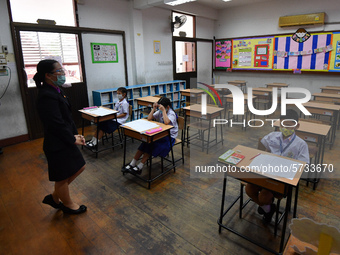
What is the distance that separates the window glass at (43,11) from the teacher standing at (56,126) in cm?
310

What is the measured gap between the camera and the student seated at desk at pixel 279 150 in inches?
78.9

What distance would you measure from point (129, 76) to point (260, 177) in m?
4.99

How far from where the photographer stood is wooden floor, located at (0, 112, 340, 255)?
1.93 meters

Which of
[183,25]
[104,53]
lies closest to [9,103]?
[104,53]

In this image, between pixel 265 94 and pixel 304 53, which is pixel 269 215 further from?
pixel 304 53

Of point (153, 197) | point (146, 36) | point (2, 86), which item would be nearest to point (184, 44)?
point (146, 36)

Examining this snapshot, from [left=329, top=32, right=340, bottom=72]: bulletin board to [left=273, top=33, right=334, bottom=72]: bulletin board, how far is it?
0.26 feet

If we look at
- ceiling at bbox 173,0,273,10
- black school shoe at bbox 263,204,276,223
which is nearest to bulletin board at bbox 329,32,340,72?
ceiling at bbox 173,0,273,10

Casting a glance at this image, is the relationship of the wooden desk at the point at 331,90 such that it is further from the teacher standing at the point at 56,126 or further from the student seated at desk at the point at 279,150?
the teacher standing at the point at 56,126

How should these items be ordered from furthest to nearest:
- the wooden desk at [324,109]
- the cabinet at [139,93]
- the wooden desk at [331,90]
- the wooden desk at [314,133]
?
the wooden desk at [331,90] → the cabinet at [139,93] → the wooden desk at [324,109] → the wooden desk at [314,133]

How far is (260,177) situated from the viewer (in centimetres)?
172

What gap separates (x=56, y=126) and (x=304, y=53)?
23.3 feet

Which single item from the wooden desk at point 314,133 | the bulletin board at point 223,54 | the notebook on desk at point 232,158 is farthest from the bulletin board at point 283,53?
the notebook on desk at point 232,158

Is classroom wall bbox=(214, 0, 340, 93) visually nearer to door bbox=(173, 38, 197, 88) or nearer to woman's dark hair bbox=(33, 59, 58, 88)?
door bbox=(173, 38, 197, 88)
